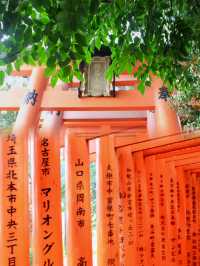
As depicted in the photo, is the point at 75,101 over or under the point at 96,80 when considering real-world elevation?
under

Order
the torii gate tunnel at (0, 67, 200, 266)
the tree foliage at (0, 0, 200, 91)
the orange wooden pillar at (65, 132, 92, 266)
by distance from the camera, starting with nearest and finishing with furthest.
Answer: the tree foliage at (0, 0, 200, 91) < the torii gate tunnel at (0, 67, 200, 266) < the orange wooden pillar at (65, 132, 92, 266)

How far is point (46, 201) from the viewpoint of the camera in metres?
5.04

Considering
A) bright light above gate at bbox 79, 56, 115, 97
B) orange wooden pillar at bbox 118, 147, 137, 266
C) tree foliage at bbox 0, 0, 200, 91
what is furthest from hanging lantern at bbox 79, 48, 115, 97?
tree foliage at bbox 0, 0, 200, 91

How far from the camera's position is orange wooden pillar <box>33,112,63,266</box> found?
503 cm

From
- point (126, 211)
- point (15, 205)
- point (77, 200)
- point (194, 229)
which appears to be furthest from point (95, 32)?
point (194, 229)

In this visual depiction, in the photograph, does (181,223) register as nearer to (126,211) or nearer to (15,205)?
(126,211)

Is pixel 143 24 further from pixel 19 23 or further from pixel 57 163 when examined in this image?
pixel 57 163

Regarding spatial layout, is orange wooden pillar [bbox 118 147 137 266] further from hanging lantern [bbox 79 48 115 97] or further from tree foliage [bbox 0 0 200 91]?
tree foliage [bbox 0 0 200 91]

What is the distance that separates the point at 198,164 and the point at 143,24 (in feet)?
21.9

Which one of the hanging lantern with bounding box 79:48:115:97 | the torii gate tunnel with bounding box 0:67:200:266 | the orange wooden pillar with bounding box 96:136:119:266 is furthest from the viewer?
the hanging lantern with bounding box 79:48:115:97

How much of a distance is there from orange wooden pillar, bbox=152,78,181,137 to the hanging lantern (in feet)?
2.64

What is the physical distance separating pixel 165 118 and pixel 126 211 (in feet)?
5.62

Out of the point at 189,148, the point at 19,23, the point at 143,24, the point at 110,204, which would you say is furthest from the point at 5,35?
the point at 189,148

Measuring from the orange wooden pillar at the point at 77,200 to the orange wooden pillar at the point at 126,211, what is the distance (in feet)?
4.64
